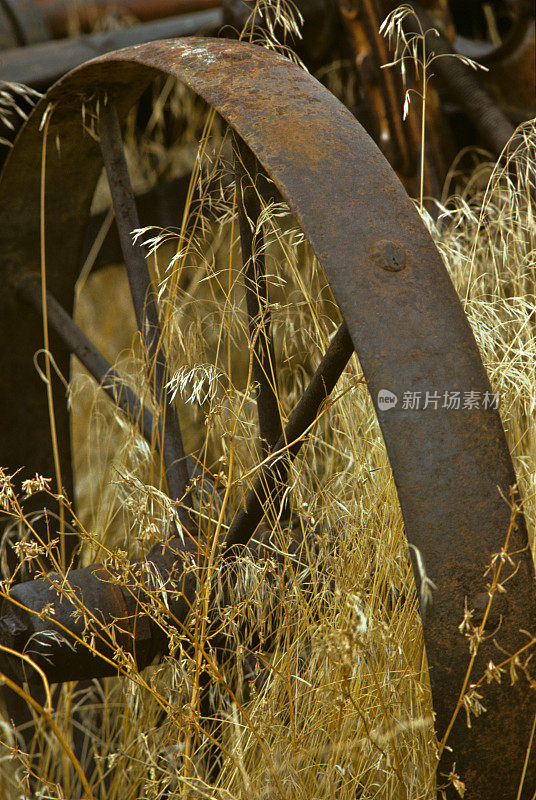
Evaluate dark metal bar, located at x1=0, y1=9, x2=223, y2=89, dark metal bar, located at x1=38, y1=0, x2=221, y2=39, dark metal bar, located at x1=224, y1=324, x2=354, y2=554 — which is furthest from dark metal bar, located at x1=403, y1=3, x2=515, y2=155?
dark metal bar, located at x1=224, y1=324, x2=354, y2=554

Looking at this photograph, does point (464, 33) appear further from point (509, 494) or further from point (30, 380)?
point (509, 494)

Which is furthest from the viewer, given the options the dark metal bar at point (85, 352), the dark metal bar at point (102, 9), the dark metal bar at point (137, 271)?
the dark metal bar at point (102, 9)

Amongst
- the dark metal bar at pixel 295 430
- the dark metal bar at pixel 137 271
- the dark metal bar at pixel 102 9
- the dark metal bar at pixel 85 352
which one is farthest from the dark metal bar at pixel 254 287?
the dark metal bar at pixel 102 9

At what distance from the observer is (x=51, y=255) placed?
7.26 ft

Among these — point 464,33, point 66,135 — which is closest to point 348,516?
point 66,135

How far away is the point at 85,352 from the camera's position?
2.06 meters

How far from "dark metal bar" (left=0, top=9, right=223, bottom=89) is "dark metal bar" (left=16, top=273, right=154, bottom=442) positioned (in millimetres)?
1010

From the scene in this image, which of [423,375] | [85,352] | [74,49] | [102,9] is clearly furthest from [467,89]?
[423,375]

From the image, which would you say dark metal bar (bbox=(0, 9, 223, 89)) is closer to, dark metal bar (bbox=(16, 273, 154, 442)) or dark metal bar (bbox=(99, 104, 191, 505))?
dark metal bar (bbox=(16, 273, 154, 442))

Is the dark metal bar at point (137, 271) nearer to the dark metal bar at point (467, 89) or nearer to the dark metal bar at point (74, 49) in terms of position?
the dark metal bar at point (74, 49)

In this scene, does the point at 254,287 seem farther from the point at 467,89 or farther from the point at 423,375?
the point at 467,89

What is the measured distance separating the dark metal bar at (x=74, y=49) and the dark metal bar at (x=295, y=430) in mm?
1949

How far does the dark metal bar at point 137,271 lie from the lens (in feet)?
5.68

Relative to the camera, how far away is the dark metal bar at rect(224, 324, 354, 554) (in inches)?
49.6
